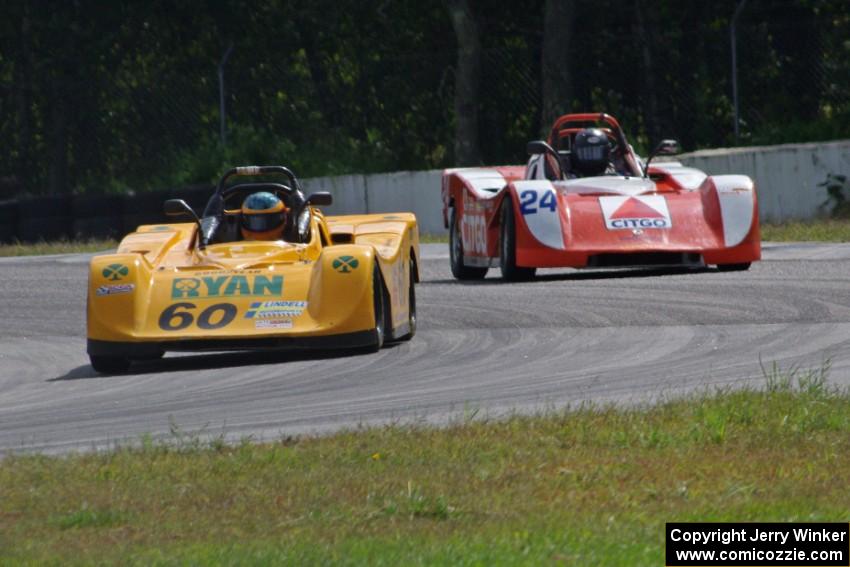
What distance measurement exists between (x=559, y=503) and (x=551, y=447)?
100 cm

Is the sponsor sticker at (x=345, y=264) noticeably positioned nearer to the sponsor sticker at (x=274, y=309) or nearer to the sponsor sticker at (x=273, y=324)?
the sponsor sticker at (x=274, y=309)

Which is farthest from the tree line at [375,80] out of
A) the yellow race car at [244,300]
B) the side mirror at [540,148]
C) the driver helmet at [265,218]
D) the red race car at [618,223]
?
the yellow race car at [244,300]

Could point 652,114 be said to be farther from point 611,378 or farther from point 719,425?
point 719,425

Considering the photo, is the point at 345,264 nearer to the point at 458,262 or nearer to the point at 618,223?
the point at 618,223

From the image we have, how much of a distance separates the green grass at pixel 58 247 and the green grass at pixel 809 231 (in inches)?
292

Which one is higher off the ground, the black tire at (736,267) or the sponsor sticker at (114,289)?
the sponsor sticker at (114,289)

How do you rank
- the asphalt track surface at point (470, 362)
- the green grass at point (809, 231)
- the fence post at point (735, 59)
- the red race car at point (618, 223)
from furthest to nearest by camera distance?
1. the fence post at point (735, 59)
2. the green grass at point (809, 231)
3. the red race car at point (618, 223)
4. the asphalt track surface at point (470, 362)

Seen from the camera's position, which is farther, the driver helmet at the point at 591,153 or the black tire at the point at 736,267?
the driver helmet at the point at 591,153

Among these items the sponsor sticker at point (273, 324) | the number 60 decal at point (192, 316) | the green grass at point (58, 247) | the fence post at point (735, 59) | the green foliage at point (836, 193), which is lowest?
the green grass at point (58, 247)

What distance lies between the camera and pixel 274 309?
10367mm

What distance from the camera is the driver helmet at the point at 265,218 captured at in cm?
1173

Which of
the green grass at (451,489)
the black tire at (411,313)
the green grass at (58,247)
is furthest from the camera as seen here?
the green grass at (58,247)

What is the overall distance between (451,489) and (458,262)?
999 cm

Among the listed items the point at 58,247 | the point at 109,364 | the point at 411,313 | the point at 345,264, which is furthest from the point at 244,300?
the point at 58,247
